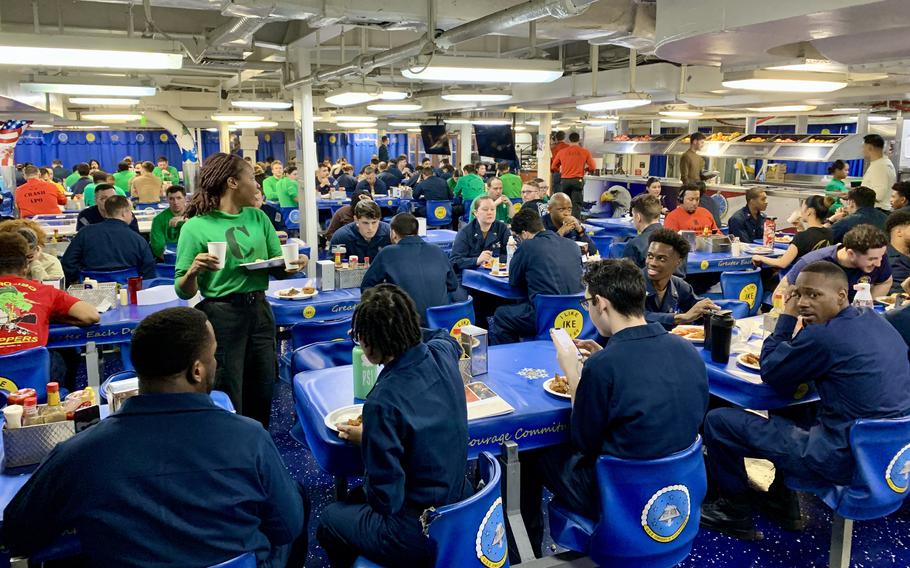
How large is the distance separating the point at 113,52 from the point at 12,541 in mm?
3227

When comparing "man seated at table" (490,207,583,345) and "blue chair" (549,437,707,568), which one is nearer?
"blue chair" (549,437,707,568)

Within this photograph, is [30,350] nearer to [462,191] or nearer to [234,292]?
[234,292]

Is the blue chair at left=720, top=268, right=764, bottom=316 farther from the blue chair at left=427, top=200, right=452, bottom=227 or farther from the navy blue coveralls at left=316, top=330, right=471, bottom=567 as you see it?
the blue chair at left=427, top=200, right=452, bottom=227

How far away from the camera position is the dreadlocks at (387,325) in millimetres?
2143

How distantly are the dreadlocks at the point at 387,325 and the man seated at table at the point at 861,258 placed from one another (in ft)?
8.66

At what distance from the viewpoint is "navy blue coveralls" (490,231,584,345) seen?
15.5 ft

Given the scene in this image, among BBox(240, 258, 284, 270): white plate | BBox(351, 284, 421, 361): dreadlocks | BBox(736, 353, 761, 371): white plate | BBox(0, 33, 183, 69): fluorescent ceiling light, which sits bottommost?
BBox(736, 353, 761, 371): white plate

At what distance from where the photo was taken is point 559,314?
450cm

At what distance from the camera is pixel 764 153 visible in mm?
11000

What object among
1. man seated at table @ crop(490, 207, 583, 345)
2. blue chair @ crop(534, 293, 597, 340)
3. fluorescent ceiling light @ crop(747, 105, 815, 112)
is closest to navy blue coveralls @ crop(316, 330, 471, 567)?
Result: blue chair @ crop(534, 293, 597, 340)

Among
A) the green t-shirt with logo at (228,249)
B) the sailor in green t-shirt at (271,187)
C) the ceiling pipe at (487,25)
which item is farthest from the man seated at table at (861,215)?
the sailor in green t-shirt at (271,187)

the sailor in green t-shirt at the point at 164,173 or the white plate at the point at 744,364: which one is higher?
the sailor in green t-shirt at the point at 164,173

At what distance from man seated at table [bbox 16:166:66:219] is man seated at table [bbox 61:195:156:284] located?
17.6ft

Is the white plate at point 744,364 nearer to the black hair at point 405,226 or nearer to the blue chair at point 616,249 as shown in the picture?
the black hair at point 405,226
